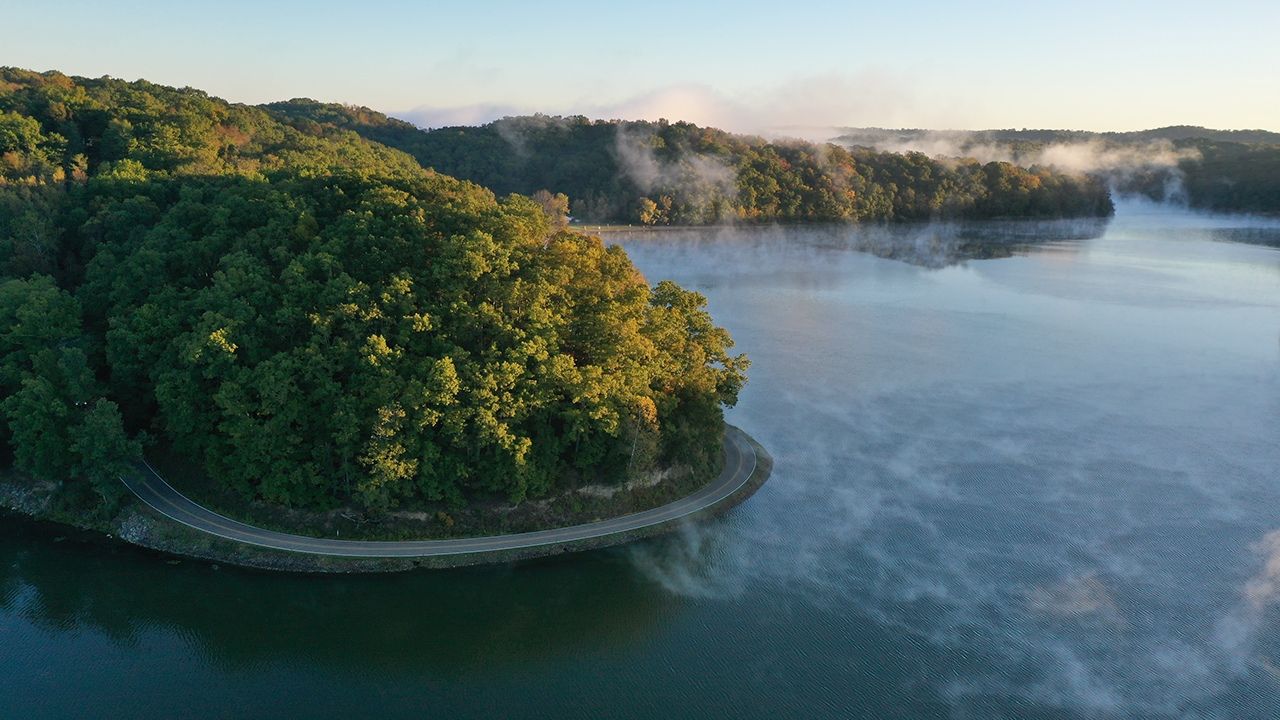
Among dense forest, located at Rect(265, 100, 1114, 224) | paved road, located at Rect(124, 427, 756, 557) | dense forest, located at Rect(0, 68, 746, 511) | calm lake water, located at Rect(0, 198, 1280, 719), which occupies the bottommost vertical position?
calm lake water, located at Rect(0, 198, 1280, 719)

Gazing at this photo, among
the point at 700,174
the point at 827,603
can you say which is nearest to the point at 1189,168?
the point at 700,174

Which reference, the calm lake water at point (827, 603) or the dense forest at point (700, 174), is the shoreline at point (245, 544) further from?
the dense forest at point (700, 174)

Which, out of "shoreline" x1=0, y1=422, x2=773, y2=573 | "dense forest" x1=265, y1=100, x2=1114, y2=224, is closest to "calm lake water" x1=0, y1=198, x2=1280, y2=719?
"shoreline" x1=0, y1=422, x2=773, y2=573

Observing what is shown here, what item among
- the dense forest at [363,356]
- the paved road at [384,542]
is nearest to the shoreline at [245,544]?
the paved road at [384,542]

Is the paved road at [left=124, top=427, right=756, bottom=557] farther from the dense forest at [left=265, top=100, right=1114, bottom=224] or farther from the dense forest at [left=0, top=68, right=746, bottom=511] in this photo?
the dense forest at [left=265, top=100, right=1114, bottom=224]

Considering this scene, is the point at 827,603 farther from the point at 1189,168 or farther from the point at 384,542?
the point at 1189,168

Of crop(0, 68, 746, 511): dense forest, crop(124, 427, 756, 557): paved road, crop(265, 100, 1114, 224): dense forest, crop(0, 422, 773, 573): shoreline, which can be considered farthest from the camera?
crop(265, 100, 1114, 224): dense forest

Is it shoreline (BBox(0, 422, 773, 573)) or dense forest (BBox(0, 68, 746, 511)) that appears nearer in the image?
shoreline (BBox(0, 422, 773, 573))
